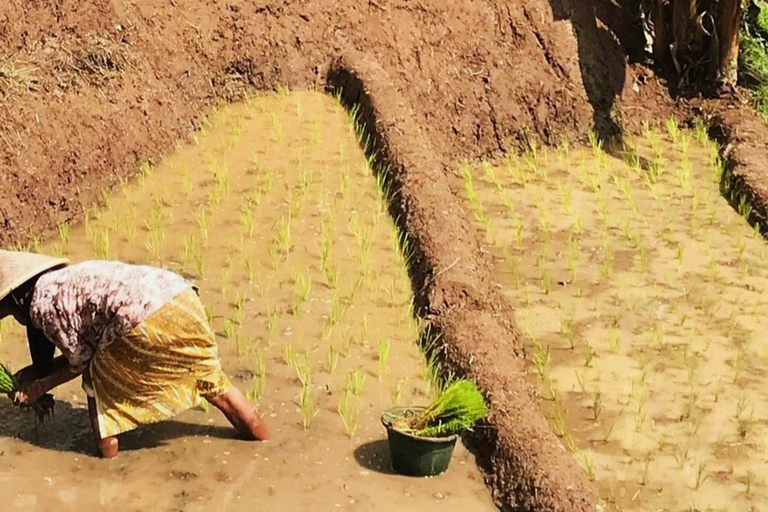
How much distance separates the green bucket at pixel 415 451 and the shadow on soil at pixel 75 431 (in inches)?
25.6

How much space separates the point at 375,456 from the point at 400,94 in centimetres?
366

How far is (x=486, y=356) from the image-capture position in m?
4.84

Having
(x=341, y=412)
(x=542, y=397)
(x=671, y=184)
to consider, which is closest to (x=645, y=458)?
(x=542, y=397)

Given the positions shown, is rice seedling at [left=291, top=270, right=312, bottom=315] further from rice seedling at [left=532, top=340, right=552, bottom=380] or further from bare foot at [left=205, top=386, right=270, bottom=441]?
rice seedling at [left=532, top=340, right=552, bottom=380]

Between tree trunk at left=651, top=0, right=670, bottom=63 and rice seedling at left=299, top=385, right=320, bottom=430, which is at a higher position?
tree trunk at left=651, top=0, right=670, bottom=63

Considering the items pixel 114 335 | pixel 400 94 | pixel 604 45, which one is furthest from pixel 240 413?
pixel 604 45

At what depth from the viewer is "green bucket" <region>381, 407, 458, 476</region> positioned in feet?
13.4

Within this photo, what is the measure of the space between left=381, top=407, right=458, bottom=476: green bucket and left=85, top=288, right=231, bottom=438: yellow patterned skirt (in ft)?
2.25

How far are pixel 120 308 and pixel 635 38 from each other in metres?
6.18

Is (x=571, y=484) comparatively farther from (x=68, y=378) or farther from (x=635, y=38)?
(x=635, y=38)

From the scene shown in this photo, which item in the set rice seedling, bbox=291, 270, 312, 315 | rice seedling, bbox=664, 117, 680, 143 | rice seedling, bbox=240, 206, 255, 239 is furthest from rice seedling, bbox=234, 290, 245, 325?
rice seedling, bbox=664, 117, 680, 143

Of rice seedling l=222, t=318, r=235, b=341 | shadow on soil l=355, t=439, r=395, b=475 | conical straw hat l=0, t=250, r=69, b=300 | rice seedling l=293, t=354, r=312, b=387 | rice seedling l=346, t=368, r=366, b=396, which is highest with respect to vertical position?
conical straw hat l=0, t=250, r=69, b=300

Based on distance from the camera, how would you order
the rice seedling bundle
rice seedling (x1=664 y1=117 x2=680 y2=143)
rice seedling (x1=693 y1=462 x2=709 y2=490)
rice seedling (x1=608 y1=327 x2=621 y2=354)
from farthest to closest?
rice seedling (x1=664 y1=117 x2=680 y2=143) < rice seedling (x1=608 y1=327 x2=621 y2=354) < rice seedling (x1=693 y1=462 x2=709 y2=490) < the rice seedling bundle

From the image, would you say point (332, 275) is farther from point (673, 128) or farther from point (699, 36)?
point (699, 36)
